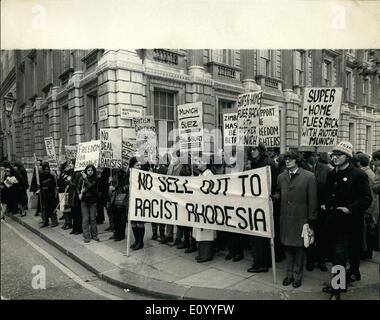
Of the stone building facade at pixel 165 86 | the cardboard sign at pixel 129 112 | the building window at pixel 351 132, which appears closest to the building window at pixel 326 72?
the stone building facade at pixel 165 86

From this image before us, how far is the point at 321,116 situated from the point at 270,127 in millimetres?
2204

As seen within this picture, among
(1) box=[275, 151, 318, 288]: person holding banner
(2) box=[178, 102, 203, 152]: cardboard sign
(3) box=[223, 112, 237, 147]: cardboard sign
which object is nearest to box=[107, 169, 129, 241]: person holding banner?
(2) box=[178, 102, 203, 152]: cardboard sign

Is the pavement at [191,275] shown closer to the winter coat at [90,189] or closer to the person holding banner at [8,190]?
the winter coat at [90,189]

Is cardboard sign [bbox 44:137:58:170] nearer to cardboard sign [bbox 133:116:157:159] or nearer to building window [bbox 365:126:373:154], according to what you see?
cardboard sign [bbox 133:116:157:159]

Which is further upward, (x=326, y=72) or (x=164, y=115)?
(x=326, y=72)

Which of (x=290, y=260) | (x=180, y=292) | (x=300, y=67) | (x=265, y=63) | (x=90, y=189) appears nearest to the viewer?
(x=180, y=292)

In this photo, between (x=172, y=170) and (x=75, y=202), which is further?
(x=75, y=202)

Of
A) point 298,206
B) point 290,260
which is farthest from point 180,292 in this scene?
point 298,206

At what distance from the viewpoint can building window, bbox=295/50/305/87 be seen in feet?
56.9

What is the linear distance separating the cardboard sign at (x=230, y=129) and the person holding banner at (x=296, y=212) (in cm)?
370

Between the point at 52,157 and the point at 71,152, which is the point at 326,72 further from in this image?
the point at 52,157

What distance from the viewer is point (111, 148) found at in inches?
308
